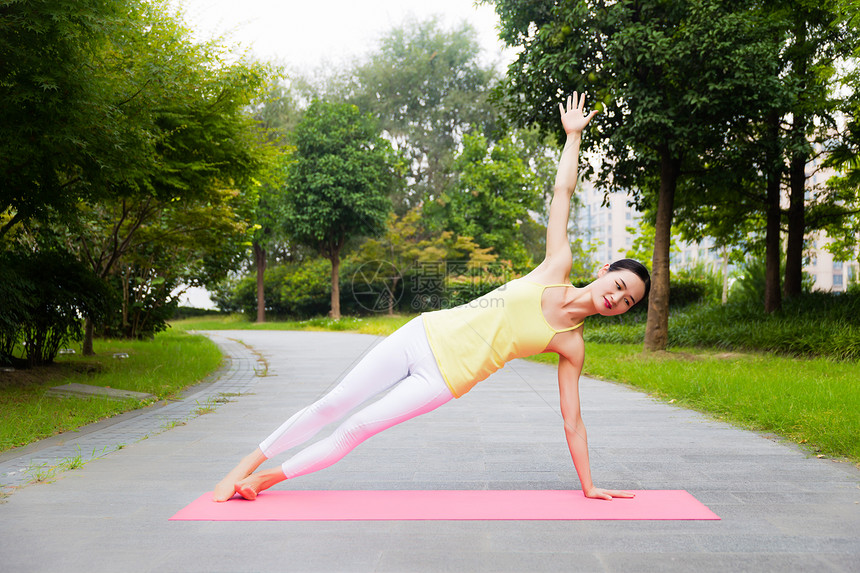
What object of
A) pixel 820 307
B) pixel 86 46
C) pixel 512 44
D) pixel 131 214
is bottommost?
pixel 820 307

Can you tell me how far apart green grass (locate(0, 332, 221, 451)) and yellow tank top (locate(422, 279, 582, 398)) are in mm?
3658

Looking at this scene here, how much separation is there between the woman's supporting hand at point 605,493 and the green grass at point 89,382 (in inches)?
167

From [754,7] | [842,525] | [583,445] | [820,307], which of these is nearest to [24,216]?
[583,445]

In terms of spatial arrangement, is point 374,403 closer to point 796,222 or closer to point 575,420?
point 575,420

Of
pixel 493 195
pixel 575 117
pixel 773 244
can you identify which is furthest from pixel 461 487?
pixel 493 195

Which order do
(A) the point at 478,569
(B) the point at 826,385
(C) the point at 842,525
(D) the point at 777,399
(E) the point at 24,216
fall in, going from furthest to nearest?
(E) the point at 24,216 < (B) the point at 826,385 < (D) the point at 777,399 < (C) the point at 842,525 < (A) the point at 478,569

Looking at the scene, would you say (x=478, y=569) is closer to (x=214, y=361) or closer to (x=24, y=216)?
(x=24, y=216)

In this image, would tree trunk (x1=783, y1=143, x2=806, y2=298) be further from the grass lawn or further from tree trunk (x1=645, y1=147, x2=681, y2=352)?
the grass lawn

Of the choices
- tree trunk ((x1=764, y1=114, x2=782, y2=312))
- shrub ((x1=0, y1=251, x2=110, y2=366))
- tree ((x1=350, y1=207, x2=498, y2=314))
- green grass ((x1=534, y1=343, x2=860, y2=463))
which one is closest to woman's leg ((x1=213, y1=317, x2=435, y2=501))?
green grass ((x1=534, y1=343, x2=860, y2=463))

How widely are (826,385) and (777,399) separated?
1123 mm

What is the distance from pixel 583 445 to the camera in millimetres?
3605

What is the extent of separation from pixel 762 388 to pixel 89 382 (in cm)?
803

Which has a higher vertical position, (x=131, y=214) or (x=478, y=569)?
(x=131, y=214)

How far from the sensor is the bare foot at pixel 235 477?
12.0 ft
